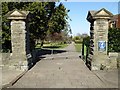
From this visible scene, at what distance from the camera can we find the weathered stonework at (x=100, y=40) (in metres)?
13.7

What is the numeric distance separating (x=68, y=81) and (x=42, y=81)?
1.04 m

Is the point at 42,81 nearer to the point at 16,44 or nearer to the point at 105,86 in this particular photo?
the point at 105,86

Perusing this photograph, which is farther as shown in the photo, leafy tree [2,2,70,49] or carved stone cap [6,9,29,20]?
leafy tree [2,2,70,49]

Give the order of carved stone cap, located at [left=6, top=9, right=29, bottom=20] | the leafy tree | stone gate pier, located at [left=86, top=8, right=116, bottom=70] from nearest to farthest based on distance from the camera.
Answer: stone gate pier, located at [left=86, top=8, right=116, bottom=70], carved stone cap, located at [left=6, top=9, right=29, bottom=20], the leafy tree

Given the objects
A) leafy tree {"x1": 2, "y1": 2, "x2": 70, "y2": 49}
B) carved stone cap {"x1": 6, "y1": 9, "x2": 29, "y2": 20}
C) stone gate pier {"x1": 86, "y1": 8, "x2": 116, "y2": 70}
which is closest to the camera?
stone gate pier {"x1": 86, "y1": 8, "x2": 116, "y2": 70}

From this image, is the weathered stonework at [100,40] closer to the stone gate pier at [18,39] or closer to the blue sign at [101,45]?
the blue sign at [101,45]

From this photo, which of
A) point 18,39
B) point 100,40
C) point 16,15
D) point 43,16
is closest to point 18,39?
point 18,39

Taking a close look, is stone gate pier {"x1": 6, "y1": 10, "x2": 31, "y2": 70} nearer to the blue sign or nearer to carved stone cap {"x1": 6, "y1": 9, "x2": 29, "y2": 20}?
carved stone cap {"x1": 6, "y1": 9, "x2": 29, "y2": 20}

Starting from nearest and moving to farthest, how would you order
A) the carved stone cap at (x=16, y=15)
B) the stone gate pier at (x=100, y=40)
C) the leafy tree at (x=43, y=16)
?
the stone gate pier at (x=100, y=40) < the carved stone cap at (x=16, y=15) < the leafy tree at (x=43, y=16)

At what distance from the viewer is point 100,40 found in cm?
1389

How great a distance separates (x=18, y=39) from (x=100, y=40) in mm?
4487

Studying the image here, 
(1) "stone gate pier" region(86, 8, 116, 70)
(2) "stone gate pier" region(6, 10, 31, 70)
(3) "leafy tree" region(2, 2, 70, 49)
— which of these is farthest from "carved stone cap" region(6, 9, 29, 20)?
(3) "leafy tree" region(2, 2, 70, 49)

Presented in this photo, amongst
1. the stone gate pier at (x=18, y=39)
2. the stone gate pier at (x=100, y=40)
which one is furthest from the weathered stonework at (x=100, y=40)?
the stone gate pier at (x=18, y=39)

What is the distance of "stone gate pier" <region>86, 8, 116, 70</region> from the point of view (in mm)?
13656
